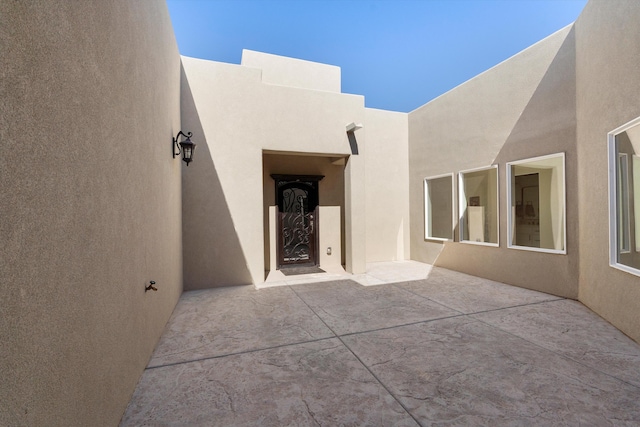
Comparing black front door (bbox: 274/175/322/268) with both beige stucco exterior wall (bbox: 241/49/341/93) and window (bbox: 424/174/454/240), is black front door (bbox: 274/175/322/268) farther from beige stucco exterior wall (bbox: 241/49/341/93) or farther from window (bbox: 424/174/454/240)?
beige stucco exterior wall (bbox: 241/49/341/93)

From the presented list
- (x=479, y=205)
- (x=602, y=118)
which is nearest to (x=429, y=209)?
(x=479, y=205)

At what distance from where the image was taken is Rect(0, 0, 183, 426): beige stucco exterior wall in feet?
3.16

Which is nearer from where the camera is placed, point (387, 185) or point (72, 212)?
point (72, 212)

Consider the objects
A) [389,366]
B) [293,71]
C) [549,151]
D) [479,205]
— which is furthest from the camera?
[293,71]

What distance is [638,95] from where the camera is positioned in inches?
124

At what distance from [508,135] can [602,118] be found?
1.86 metres

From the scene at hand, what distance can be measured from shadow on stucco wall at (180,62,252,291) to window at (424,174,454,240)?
16.8 feet

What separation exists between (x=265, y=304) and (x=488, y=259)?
481 cm

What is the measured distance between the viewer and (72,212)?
1.36 m

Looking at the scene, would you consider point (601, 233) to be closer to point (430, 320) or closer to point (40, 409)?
point (430, 320)

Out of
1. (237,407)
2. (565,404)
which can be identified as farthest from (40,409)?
(565,404)

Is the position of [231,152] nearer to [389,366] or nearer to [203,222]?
[203,222]

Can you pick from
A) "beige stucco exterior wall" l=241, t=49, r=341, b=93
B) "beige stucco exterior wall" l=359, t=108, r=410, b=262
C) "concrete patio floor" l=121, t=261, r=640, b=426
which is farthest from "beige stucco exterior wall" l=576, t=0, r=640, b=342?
"beige stucco exterior wall" l=241, t=49, r=341, b=93

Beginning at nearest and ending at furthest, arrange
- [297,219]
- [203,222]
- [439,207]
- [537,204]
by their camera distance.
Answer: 1. [537,204]
2. [203,222]
3. [297,219]
4. [439,207]
